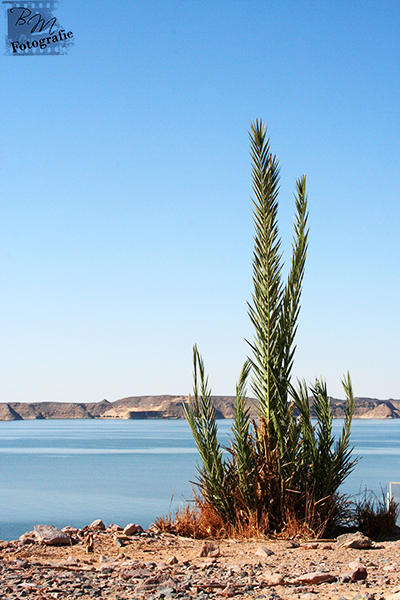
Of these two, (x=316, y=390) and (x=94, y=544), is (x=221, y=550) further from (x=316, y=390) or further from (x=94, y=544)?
(x=316, y=390)

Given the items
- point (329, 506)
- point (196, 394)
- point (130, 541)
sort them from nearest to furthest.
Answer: point (130, 541)
point (329, 506)
point (196, 394)

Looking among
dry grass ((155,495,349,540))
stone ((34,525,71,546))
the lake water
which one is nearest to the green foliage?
dry grass ((155,495,349,540))

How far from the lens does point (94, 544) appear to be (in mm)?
6945

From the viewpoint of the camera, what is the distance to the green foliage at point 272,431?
7.82 meters

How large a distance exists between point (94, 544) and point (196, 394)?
243 centimetres

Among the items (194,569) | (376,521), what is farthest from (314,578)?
(376,521)

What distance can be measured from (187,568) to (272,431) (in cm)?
280

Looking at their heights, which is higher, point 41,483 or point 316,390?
point 316,390

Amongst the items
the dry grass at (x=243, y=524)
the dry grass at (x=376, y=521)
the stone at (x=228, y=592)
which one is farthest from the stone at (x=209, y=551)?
the dry grass at (x=376, y=521)

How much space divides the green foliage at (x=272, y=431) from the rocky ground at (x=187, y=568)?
62 centimetres

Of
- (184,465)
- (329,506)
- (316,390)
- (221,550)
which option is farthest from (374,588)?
(184,465)

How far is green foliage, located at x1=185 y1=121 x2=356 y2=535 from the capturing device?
7816 mm

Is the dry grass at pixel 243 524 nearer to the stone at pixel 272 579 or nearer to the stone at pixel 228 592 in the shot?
the stone at pixel 272 579

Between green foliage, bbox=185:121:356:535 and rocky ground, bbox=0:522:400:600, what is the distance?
623 millimetres
